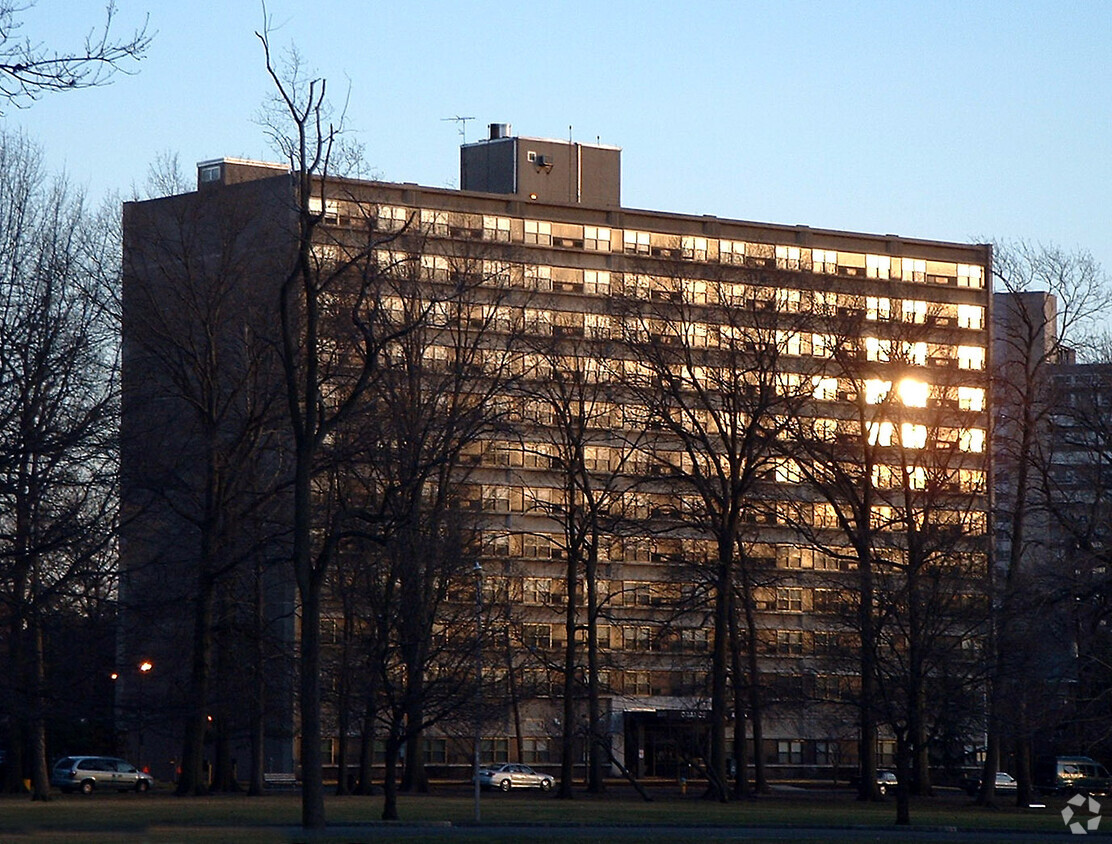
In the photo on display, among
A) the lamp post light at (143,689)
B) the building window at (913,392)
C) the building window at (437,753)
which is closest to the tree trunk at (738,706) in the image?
the building window at (913,392)

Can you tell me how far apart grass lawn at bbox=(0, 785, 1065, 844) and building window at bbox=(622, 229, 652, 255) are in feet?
166

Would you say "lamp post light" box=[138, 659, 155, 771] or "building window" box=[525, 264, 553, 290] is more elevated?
"building window" box=[525, 264, 553, 290]

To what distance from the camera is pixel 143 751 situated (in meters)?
90.0

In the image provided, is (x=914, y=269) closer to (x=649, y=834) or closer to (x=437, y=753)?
(x=437, y=753)

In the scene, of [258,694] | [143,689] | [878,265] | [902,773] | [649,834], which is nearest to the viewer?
[649,834]

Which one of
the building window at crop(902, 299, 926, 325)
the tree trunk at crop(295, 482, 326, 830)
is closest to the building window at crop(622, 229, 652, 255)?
the building window at crop(902, 299, 926, 325)

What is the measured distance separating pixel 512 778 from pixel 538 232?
37.3 m

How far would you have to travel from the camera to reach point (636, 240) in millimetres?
104312

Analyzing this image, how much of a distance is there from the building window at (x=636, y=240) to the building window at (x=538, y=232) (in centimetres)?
513

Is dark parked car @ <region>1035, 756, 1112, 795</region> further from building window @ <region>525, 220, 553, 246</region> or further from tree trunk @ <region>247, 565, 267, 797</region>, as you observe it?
building window @ <region>525, 220, 553, 246</region>

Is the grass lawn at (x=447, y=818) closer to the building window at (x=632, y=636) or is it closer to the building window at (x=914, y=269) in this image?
the building window at (x=632, y=636)

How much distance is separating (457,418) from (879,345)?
1837 cm

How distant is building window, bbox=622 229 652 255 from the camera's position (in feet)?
341

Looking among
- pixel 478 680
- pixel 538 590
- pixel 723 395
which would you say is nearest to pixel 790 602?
pixel 538 590
